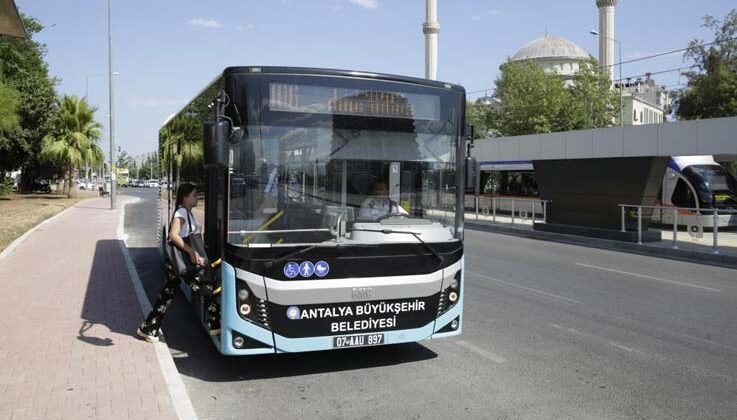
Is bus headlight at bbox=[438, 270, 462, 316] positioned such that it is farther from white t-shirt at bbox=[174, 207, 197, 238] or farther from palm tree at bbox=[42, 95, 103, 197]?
palm tree at bbox=[42, 95, 103, 197]

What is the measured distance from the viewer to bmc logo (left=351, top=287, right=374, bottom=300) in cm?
547

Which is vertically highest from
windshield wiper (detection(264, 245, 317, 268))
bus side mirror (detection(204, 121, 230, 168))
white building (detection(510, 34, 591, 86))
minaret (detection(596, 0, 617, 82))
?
white building (detection(510, 34, 591, 86))

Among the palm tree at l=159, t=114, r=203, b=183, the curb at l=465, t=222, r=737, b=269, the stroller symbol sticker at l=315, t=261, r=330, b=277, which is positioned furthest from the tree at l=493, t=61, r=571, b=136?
the stroller symbol sticker at l=315, t=261, r=330, b=277

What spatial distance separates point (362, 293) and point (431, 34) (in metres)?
67.8

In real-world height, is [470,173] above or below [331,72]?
below

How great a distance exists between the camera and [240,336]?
5.34 m

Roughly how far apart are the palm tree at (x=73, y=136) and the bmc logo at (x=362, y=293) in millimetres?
39624

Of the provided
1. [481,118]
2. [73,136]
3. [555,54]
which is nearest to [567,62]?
[555,54]

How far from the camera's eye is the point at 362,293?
5.49 meters

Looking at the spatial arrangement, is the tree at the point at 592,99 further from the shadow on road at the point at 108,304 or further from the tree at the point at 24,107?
the shadow on road at the point at 108,304

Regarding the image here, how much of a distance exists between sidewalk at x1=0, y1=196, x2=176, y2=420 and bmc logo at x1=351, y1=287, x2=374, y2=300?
5.40ft

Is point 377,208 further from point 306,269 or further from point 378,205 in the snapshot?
point 306,269

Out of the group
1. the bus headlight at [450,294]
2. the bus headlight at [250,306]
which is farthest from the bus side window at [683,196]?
the bus headlight at [250,306]

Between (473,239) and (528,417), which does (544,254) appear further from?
(528,417)
